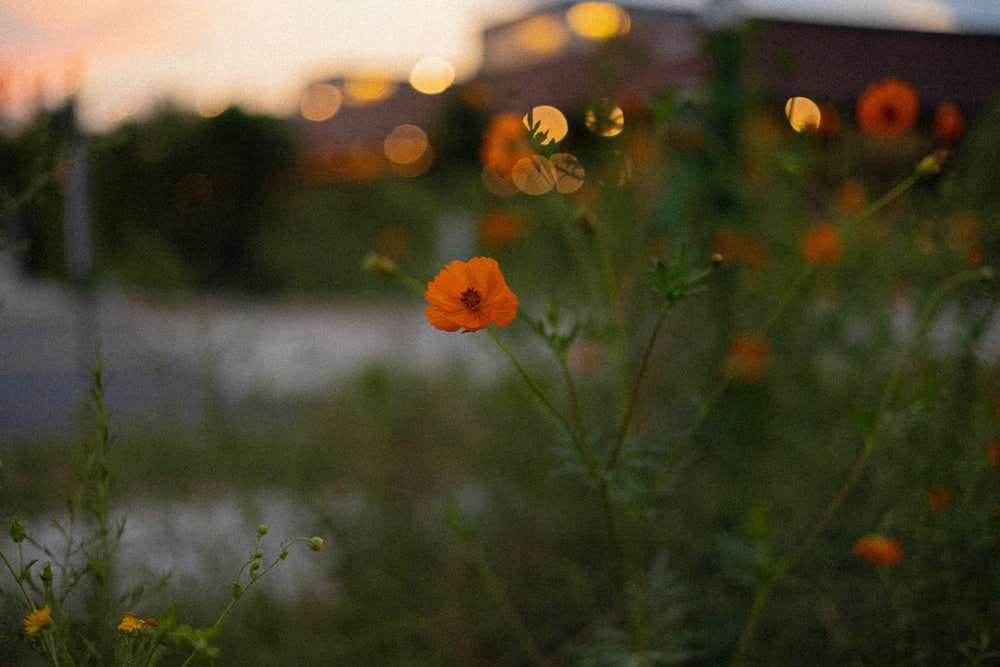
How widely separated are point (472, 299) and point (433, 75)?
216 centimetres

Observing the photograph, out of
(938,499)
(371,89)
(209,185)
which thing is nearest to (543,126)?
(938,499)

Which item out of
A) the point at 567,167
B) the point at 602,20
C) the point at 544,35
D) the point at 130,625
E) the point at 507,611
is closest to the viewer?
the point at 130,625

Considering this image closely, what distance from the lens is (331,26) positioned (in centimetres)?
234

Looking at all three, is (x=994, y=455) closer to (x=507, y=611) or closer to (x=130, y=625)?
(x=507, y=611)

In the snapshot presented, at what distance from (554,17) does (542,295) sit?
858 cm

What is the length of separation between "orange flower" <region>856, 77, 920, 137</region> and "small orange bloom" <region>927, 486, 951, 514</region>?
1.96ft

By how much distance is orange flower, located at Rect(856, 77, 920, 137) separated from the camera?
1345 mm

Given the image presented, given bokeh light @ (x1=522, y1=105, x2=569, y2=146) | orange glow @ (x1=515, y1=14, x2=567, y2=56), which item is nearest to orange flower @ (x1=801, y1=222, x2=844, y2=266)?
bokeh light @ (x1=522, y1=105, x2=569, y2=146)

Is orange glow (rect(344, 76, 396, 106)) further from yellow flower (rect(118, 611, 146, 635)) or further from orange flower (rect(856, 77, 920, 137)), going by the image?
yellow flower (rect(118, 611, 146, 635))

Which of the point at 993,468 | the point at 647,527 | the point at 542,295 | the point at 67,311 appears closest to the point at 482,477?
the point at 647,527

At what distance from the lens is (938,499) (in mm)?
1360

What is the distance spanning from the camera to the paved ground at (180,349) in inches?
92.5

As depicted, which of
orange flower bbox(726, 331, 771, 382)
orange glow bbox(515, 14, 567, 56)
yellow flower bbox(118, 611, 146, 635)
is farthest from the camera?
orange glow bbox(515, 14, 567, 56)

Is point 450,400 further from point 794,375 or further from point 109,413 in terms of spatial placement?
point 109,413
